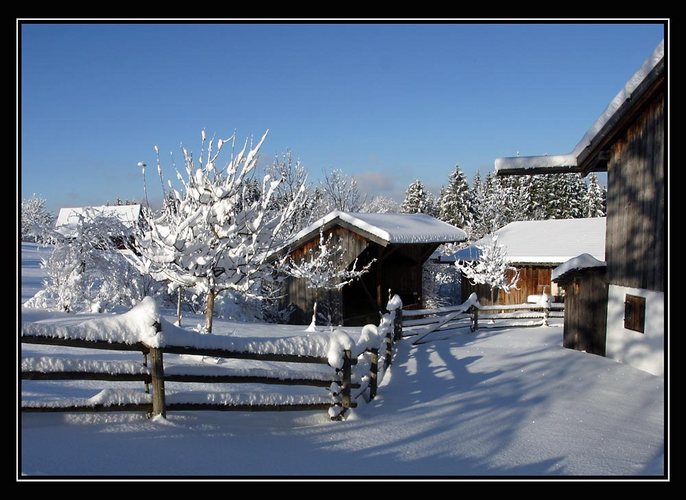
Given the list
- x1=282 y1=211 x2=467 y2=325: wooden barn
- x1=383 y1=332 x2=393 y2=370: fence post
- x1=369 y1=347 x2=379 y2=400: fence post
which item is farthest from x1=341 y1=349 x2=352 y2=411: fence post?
x1=282 y1=211 x2=467 y2=325: wooden barn

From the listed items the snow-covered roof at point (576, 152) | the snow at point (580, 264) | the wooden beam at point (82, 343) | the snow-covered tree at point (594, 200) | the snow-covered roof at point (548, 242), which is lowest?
the wooden beam at point (82, 343)

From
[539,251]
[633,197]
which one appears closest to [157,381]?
[633,197]

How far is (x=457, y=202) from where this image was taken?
5916cm

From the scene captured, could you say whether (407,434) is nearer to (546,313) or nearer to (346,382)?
(346,382)

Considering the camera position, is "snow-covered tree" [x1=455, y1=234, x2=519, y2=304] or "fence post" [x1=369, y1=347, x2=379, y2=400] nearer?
"fence post" [x1=369, y1=347, x2=379, y2=400]

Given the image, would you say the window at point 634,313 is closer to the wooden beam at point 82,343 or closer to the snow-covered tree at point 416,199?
the wooden beam at point 82,343

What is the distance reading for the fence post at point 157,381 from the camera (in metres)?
5.39

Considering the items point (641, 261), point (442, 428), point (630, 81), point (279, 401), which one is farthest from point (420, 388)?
point (630, 81)

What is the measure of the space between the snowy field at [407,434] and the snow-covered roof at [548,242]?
17.7 metres

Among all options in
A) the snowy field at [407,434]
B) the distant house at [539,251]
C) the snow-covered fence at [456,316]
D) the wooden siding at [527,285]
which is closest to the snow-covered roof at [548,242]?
the distant house at [539,251]

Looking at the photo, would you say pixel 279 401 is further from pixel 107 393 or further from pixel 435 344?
pixel 435 344

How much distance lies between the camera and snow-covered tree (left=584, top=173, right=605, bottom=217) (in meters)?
53.9

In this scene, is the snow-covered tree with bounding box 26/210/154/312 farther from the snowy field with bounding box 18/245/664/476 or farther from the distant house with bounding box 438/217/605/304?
the distant house with bounding box 438/217/605/304
